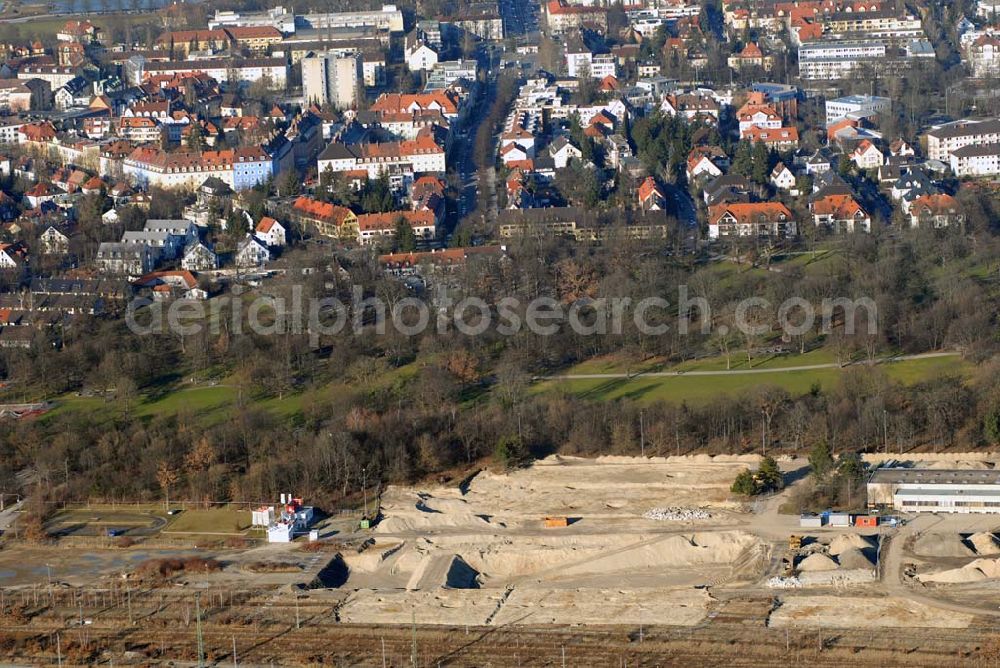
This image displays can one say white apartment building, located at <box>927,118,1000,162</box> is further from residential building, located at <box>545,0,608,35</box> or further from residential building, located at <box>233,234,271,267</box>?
residential building, located at <box>233,234,271,267</box>

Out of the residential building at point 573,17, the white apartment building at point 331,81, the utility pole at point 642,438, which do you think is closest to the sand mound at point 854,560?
the utility pole at point 642,438

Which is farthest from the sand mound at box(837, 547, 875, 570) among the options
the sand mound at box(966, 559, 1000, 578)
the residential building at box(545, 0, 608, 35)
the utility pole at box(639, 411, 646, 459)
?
the residential building at box(545, 0, 608, 35)

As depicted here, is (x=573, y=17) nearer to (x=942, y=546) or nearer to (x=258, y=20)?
(x=258, y=20)

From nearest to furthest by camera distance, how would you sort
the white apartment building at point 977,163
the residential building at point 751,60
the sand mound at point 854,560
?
the sand mound at point 854,560 → the white apartment building at point 977,163 → the residential building at point 751,60

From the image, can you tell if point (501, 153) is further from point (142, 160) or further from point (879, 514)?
point (879, 514)

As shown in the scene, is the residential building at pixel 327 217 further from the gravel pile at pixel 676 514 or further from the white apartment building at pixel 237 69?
the gravel pile at pixel 676 514

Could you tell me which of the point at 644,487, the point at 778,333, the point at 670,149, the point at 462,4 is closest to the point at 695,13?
the point at 462,4

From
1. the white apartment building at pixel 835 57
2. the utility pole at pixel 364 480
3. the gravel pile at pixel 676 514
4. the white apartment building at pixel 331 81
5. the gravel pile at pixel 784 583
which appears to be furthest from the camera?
the white apartment building at pixel 835 57

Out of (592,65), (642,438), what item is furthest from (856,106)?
(642,438)
